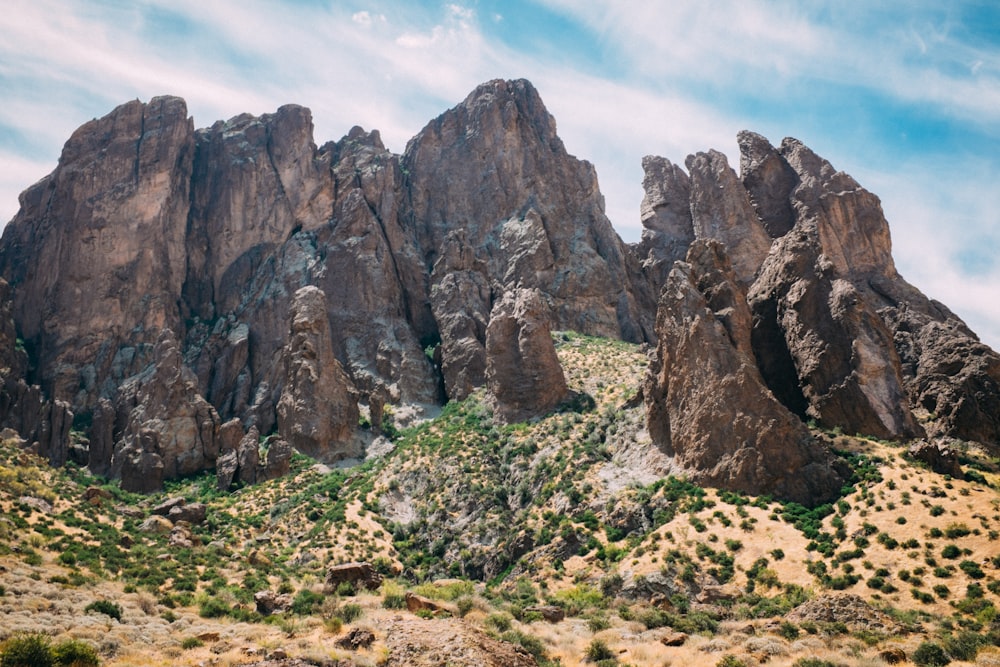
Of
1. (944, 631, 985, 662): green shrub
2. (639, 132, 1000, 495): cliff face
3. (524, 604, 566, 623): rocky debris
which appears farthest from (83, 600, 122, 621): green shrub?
(639, 132, 1000, 495): cliff face

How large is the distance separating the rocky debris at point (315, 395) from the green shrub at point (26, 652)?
172 feet

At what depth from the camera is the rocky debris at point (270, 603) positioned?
35312mm

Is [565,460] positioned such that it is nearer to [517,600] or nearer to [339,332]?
[517,600]

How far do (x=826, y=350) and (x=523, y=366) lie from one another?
1160 inches

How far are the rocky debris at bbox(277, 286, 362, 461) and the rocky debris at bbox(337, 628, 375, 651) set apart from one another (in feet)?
158

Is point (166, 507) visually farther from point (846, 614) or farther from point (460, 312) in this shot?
point (846, 614)

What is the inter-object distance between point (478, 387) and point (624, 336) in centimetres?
2164

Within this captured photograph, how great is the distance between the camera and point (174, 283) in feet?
320

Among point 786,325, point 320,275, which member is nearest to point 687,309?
point 786,325

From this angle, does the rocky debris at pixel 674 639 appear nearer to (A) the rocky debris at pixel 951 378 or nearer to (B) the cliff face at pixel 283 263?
(A) the rocky debris at pixel 951 378

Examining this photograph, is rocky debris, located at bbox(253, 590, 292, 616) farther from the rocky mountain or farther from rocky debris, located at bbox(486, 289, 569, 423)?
rocky debris, located at bbox(486, 289, 569, 423)

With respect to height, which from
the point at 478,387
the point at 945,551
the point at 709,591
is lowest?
the point at 709,591

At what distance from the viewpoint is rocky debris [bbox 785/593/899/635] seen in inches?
1204

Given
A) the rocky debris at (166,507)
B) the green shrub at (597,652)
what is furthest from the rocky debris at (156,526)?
the green shrub at (597,652)
